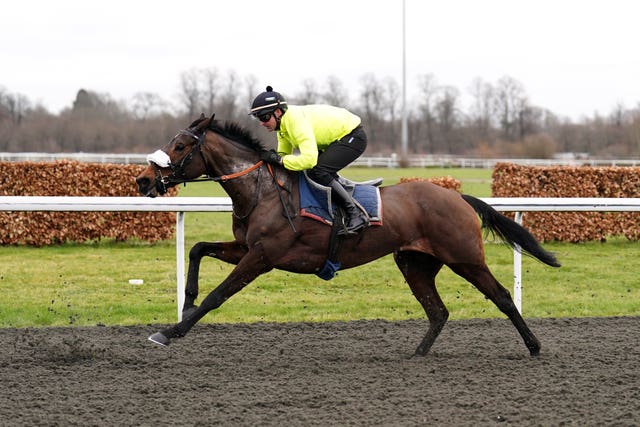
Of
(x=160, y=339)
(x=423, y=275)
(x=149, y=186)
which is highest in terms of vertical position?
(x=149, y=186)

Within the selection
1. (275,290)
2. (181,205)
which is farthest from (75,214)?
(181,205)

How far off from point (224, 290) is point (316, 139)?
1.19 m

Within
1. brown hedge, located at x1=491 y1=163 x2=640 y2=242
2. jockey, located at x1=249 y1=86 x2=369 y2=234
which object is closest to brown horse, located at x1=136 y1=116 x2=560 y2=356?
jockey, located at x1=249 y1=86 x2=369 y2=234

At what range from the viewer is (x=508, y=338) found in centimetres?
627

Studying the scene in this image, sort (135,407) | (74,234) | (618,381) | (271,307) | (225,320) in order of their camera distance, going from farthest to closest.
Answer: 1. (74,234)
2. (271,307)
3. (225,320)
4. (618,381)
5. (135,407)

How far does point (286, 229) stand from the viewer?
530 cm

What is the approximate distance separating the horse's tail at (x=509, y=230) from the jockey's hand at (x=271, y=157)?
1.43 metres

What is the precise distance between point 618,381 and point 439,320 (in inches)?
54.0

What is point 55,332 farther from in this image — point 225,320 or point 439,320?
point 439,320

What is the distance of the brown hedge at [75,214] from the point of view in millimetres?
11562

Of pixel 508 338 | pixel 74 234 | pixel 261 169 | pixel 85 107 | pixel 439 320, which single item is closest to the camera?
pixel 261 169

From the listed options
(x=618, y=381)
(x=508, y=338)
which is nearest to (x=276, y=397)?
(x=618, y=381)

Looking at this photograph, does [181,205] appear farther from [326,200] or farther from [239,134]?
[326,200]

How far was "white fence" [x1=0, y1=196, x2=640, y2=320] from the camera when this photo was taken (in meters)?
6.67
